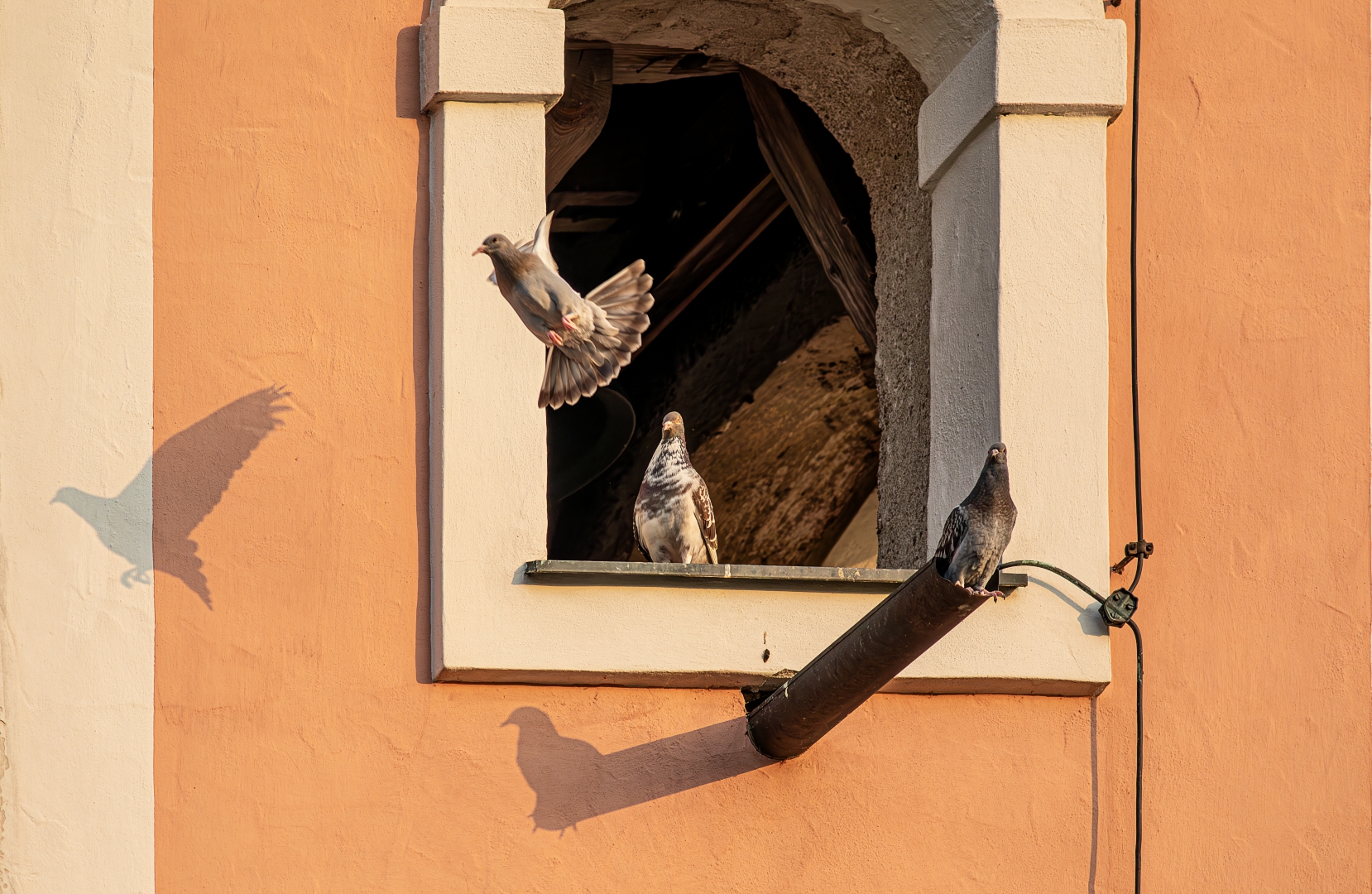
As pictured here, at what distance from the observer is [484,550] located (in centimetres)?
415

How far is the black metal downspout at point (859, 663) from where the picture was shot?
347 centimetres

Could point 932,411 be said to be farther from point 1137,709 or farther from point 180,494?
point 180,494

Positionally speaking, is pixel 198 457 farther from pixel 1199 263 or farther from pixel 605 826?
pixel 1199 263

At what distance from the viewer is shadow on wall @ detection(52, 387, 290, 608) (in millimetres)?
4086

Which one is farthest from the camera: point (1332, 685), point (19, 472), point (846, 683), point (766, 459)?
point (766, 459)

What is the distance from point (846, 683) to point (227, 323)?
133 centimetres

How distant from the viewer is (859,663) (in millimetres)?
3699

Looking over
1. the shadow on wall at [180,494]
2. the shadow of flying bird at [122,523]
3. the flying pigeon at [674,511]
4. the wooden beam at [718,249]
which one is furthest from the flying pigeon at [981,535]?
the wooden beam at [718,249]

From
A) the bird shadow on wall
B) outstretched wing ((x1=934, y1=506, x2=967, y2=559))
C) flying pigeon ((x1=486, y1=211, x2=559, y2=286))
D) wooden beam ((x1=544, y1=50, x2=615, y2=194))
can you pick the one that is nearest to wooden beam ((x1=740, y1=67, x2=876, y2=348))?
wooden beam ((x1=544, y1=50, x2=615, y2=194))

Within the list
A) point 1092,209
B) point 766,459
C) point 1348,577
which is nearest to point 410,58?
point 1092,209

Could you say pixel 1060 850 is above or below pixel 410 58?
below

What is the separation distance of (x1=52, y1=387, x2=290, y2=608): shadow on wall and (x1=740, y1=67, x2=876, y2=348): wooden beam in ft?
5.26

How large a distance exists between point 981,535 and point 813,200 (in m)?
2.16

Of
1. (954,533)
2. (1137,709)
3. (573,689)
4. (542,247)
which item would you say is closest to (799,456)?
(1137,709)
